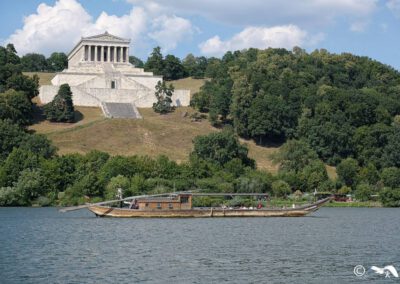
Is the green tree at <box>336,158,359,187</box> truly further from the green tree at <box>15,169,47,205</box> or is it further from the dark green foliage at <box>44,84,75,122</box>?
the dark green foliage at <box>44,84,75,122</box>

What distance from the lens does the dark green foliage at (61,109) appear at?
136 metres

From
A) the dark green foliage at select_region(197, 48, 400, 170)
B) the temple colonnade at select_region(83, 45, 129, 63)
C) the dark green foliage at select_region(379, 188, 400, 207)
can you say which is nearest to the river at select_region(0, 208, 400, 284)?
the dark green foliage at select_region(379, 188, 400, 207)

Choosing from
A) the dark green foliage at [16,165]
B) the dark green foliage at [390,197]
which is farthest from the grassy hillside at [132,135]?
the dark green foliage at [390,197]

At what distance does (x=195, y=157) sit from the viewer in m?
113

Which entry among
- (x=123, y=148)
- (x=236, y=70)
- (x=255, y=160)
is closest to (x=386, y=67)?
(x=236, y=70)

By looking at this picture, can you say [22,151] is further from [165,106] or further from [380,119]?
[380,119]

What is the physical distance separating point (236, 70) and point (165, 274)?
4802 inches

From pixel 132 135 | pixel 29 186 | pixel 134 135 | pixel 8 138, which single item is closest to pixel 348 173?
pixel 134 135

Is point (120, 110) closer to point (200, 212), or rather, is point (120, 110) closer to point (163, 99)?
point (163, 99)

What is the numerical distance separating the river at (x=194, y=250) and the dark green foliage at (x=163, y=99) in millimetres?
65929

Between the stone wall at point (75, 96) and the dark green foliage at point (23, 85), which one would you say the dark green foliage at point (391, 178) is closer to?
the stone wall at point (75, 96)

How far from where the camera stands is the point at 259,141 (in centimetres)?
13900

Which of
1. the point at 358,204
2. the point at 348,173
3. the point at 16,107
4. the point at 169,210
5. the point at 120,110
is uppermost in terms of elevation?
the point at 120,110

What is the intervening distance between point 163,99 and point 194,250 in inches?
3748
